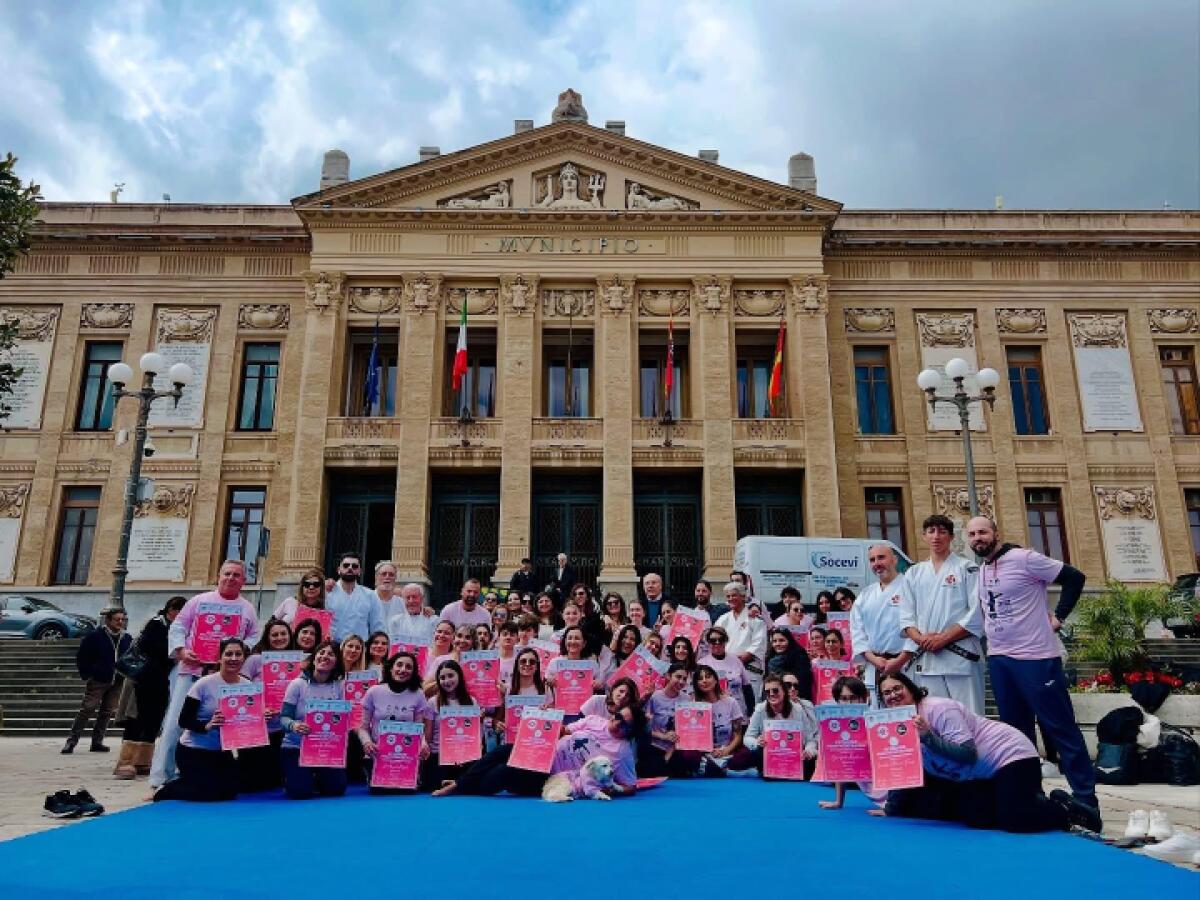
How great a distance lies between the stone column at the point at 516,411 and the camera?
22.8 m

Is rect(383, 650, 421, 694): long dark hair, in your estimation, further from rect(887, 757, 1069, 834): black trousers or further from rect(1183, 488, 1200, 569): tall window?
rect(1183, 488, 1200, 569): tall window

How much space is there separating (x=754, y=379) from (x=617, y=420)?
473 centimetres

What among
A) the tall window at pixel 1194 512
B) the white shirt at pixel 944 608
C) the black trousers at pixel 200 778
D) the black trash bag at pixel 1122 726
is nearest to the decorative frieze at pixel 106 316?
the black trousers at pixel 200 778

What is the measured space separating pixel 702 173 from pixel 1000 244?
9.21 m

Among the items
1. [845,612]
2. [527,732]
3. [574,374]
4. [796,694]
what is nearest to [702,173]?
[574,374]

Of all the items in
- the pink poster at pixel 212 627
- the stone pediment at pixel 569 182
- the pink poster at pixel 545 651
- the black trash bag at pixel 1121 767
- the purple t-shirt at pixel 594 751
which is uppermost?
the stone pediment at pixel 569 182

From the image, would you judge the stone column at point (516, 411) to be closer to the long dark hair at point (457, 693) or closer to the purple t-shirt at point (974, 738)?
the long dark hair at point (457, 693)

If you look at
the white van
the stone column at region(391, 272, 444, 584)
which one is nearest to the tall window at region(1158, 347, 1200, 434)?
the white van

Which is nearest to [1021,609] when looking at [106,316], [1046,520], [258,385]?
[1046,520]

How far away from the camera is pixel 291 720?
7215 millimetres

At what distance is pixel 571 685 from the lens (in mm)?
8148

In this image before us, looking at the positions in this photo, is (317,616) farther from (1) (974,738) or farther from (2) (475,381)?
(2) (475,381)

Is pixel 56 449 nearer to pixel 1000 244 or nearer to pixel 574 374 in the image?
pixel 574 374

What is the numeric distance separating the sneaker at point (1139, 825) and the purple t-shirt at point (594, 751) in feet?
11.9
